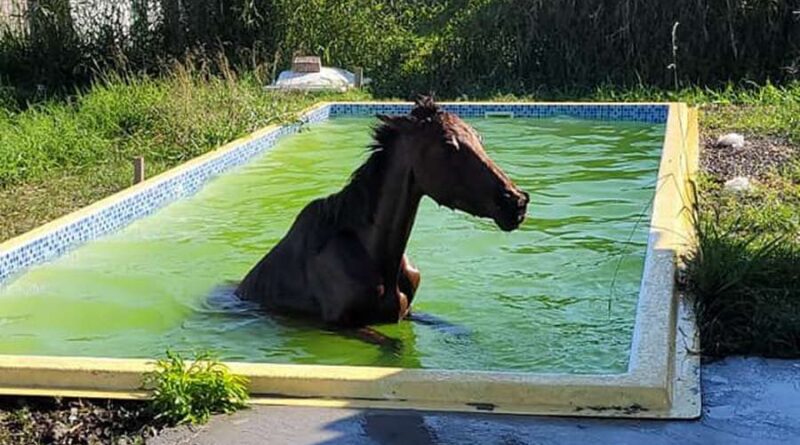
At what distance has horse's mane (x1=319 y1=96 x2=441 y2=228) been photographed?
4.86 meters

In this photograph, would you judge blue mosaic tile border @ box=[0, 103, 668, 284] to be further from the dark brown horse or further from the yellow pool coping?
the yellow pool coping

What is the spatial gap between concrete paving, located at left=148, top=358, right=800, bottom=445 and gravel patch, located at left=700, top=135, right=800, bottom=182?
4101mm

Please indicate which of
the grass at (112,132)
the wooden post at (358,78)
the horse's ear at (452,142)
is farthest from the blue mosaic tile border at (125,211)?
the wooden post at (358,78)

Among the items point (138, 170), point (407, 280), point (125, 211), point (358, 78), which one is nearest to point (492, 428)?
point (407, 280)

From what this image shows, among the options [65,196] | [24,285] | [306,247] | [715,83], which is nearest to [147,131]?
[65,196]

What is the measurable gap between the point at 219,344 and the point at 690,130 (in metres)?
5.57

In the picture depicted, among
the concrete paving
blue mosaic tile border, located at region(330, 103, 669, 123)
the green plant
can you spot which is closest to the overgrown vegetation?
blue mosaic tile border, located at region(330, 103, 669, 123)

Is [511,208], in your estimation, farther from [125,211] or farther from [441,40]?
[441,40]

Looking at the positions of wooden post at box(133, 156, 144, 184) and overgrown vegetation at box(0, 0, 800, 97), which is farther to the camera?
overgrown vegetation at box(0, 0, 800, 97)

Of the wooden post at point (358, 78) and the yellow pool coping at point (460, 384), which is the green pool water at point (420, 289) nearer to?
the yellow pool coping at point (460, 384)

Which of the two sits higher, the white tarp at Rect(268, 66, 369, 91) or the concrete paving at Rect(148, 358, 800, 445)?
the white tarp at Rect(268, 66, 369, 91)

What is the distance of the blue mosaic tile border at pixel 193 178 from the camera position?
6566 millimetres

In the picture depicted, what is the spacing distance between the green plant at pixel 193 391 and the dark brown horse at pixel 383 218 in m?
1.27

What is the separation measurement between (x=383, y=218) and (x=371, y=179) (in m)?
0.19
